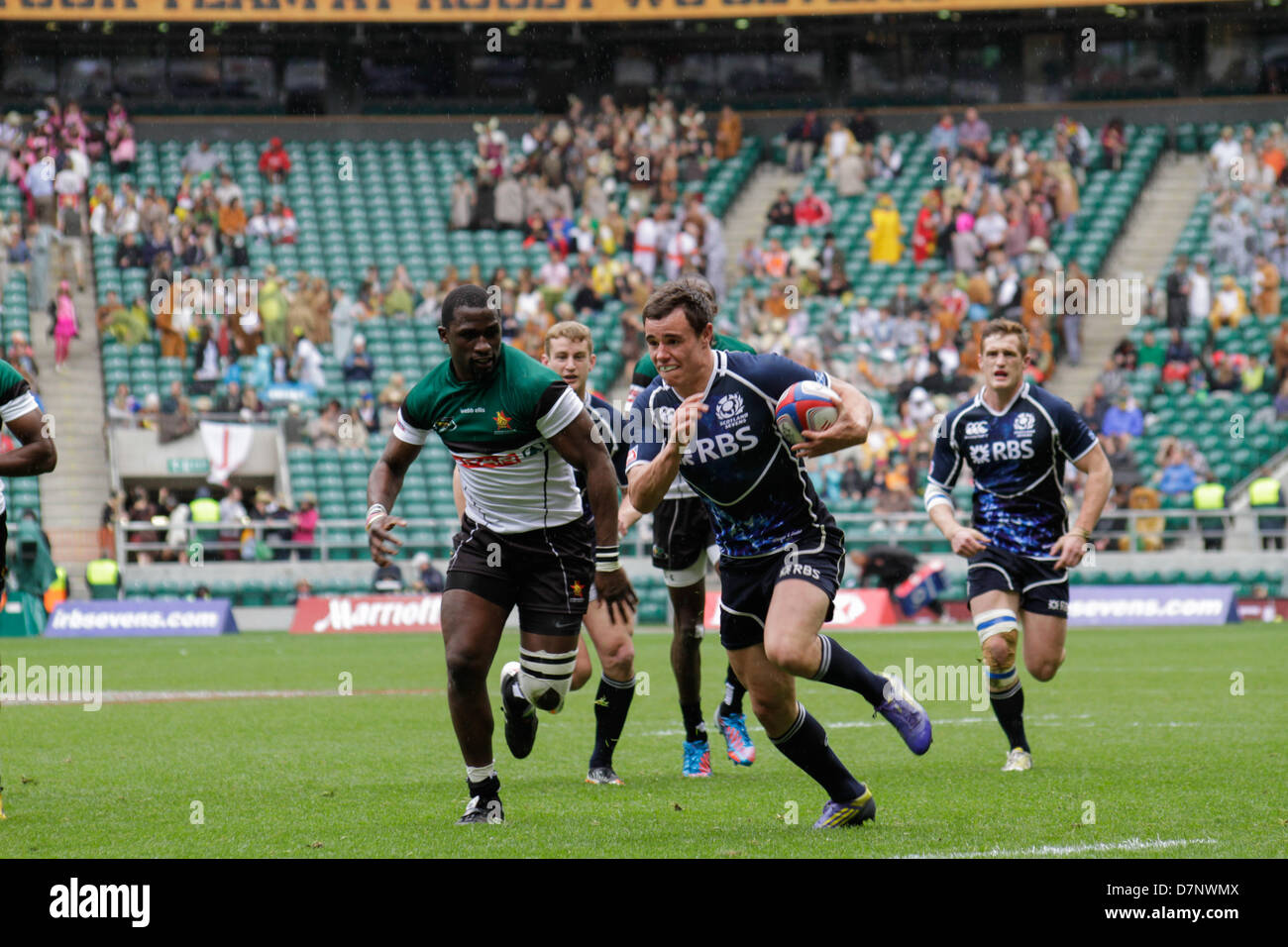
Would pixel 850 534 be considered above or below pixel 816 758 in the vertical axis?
below

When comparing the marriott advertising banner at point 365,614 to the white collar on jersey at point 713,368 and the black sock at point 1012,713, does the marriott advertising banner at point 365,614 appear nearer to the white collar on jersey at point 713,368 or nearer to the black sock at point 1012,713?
the black sock at point 1012,713

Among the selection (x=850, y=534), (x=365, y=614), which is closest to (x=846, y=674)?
(x=365, y=614)

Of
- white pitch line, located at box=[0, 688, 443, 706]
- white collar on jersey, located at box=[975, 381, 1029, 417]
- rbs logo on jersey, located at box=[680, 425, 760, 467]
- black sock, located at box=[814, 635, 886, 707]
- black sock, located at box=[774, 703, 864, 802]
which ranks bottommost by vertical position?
white pitch line, located at box=[0, 688, 443, 706]

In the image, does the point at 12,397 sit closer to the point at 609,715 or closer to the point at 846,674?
the point at 609,715

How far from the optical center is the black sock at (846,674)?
7492 mm

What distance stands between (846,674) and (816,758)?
489 millimetres

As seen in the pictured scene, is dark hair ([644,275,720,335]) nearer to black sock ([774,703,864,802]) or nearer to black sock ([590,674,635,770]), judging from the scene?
black sock ([774,703,864,802])

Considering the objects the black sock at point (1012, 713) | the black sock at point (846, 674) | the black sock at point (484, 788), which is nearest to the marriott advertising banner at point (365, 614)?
the black sock at point (1012, 713)

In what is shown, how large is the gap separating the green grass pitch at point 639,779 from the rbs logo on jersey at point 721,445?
1623mm

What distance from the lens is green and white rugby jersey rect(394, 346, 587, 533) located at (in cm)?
765

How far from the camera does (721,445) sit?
7.34 meters

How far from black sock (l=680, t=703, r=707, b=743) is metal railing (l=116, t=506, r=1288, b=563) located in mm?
15468

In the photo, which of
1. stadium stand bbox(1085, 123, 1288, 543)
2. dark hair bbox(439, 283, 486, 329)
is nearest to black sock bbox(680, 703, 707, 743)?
dark hair bbox(439, 283, 486, 329)

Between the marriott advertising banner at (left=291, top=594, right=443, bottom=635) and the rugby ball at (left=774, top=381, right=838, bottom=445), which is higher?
the rugby ball at (left=774, top=381, right=838, bottom=445)
